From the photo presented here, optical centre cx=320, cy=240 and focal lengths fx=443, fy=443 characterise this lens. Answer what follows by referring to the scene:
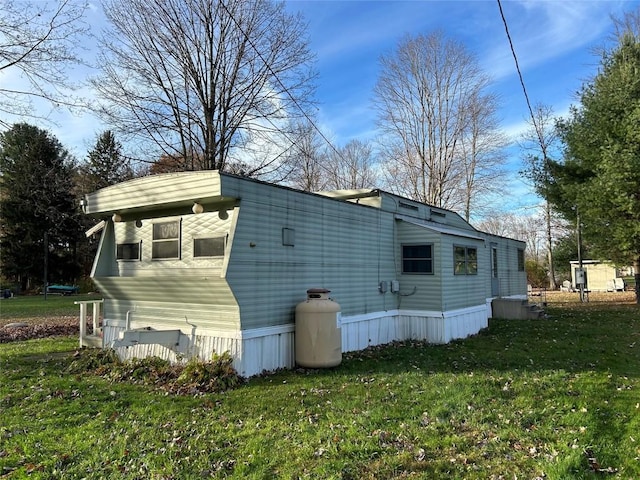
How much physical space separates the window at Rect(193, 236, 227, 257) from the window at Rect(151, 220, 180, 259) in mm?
502

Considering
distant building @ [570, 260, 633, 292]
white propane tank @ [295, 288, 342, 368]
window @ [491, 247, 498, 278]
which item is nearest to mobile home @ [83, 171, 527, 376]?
white propane tank @ [295, 288, 342, 368]

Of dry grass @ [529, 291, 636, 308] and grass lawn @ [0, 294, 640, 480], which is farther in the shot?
dry grass @ [529, 291, 636, 308]

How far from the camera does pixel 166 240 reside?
834 centimetres

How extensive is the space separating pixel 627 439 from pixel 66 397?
22.9 ft

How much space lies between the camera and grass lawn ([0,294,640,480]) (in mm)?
4016

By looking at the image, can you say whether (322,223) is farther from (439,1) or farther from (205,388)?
(439,1)

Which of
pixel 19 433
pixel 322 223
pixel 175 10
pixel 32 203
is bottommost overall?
pixel 19 433

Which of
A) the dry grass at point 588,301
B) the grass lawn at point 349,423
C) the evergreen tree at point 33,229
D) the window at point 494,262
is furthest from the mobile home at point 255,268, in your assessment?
the evergreen tree at point 33,229

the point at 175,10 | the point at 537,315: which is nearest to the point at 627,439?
the point at 537,315

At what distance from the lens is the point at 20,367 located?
27.1ft

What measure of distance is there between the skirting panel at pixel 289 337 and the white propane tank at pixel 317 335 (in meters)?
0.29

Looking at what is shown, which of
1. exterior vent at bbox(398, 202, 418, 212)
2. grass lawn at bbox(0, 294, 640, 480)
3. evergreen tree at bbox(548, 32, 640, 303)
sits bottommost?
grass lawn at bbox(0, 294, 640, 480)

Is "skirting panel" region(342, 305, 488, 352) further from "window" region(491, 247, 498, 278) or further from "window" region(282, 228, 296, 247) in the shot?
"window" region(491, 247, 498, 278)

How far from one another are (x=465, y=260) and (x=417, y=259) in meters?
1.67
